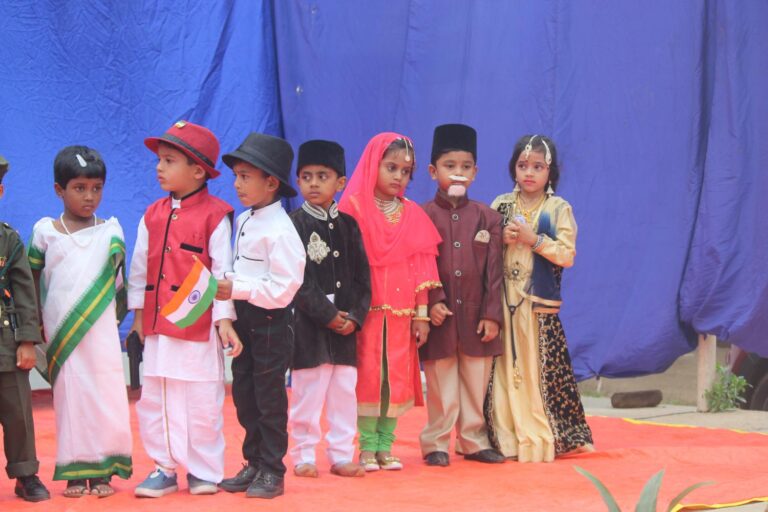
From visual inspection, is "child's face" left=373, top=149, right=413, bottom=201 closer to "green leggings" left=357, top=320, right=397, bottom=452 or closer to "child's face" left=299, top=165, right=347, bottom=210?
"child's face" left=299, top=165, right=347, bottom=210

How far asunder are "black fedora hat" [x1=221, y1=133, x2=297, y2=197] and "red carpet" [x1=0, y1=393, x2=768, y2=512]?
1065mm

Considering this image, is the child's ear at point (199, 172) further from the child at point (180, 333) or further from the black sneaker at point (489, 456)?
the black sneaker at point (489, 456)

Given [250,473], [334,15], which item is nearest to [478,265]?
[250,473]

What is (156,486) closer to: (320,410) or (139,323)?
(139,323)

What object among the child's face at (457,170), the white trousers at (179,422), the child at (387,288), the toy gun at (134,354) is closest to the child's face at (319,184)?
the child at (387,288)

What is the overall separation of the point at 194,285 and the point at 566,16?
3.09m

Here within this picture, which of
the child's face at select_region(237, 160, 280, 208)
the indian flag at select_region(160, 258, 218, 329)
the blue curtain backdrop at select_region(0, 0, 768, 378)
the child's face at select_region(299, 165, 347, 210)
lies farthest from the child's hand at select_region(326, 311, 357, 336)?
the blue curtain backdrop at select_region(0, 0, 768, 378)

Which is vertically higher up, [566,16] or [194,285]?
[566,16]

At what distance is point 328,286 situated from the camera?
402 cm

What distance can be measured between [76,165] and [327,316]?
101cm

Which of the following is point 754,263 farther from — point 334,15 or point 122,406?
point 122,406

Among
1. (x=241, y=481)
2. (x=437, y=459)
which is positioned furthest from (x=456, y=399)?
(x=241, y=481)

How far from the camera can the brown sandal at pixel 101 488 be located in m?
3.61

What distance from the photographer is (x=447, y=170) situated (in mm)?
4465
